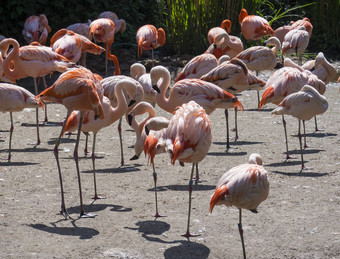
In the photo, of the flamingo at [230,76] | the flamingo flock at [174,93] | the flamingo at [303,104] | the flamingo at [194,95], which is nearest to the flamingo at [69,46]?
the flamingo flock at [174,93]

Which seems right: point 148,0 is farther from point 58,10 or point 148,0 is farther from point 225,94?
point 225,94

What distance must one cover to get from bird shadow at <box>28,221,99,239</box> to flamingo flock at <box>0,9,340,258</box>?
283mm

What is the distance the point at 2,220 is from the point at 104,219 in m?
0.77

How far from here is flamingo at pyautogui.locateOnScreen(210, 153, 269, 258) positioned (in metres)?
4.24

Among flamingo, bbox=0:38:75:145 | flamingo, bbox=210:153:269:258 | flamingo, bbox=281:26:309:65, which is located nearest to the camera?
flamingo, bbox=210:153:269:258

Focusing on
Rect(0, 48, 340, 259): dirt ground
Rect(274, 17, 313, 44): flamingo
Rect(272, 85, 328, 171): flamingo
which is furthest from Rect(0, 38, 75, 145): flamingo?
Rect(274, 17, 313, 44): flamingo

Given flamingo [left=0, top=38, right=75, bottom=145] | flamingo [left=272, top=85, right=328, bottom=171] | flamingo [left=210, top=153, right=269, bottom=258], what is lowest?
flamingo [left=210, top=153, right=269, bottom=258]

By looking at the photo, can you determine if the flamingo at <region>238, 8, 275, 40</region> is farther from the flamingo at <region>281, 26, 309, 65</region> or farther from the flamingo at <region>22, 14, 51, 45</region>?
the flamingo at <region>22, 14, 51, 45</region>

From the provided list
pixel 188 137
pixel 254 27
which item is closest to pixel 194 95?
pixel 188 137

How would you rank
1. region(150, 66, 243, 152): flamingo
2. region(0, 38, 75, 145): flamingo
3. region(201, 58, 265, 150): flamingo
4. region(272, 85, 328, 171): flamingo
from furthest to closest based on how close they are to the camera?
region(0, 38, 75, 145): flamingo < region(201, 58, 265, 150): flamingo < region(150, 66, 243, 152): flamingo < region(272, 85, 328, 171): flamingo

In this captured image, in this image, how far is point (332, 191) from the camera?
5746 mm

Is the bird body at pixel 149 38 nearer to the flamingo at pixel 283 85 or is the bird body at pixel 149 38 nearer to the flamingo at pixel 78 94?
the flamingo at pixel 283 85

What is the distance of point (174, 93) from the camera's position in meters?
6.92

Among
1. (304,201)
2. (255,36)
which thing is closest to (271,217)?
(304,201)
